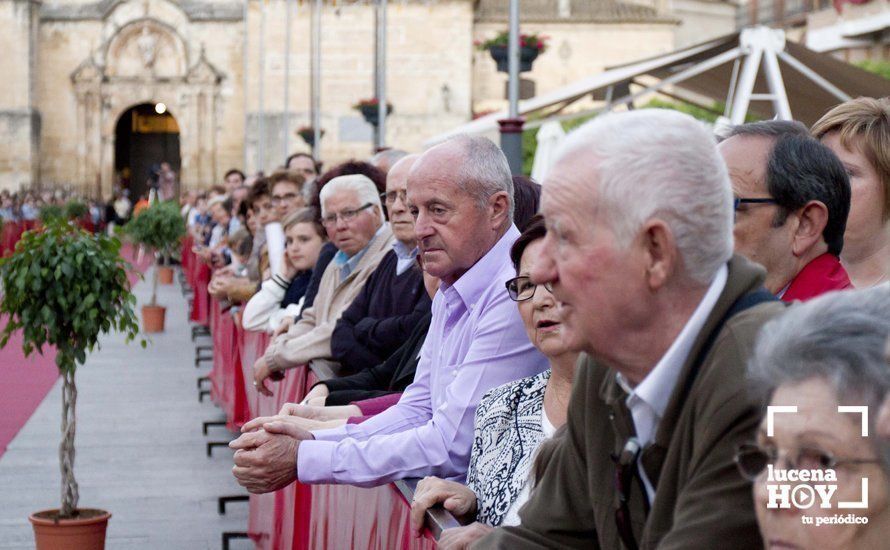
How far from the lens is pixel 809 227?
403cm

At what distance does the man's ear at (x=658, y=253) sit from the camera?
2531 millimetres

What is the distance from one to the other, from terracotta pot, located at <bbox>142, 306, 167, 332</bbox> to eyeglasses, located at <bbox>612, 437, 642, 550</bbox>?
764 inches

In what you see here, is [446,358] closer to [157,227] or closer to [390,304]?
[390,304]

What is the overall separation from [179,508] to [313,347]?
2.61m

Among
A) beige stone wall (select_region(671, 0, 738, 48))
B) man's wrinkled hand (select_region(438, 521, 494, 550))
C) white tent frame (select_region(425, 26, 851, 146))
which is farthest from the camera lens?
beige stone wall (select_region(671, 0, 738, 48))

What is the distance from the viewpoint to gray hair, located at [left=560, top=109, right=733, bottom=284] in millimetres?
2533

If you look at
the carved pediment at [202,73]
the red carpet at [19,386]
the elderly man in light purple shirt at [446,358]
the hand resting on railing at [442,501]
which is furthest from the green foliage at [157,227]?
the carved pediment at [202,73]

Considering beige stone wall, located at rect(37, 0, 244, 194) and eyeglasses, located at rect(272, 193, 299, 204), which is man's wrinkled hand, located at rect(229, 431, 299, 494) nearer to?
eyeglasses, located at rect(272, 193, 299, 204)

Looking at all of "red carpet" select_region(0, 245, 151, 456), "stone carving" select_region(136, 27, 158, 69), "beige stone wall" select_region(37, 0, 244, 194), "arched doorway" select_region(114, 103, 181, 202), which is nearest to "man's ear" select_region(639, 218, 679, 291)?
"red carpet" select_region(0, 245, 151, 456)

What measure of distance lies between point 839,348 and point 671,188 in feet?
1.86

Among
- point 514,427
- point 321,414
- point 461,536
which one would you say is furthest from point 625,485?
point 321,414

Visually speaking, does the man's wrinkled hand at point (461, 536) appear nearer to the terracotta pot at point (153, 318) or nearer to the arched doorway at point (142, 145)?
the terracotta pot at point (153, 318)

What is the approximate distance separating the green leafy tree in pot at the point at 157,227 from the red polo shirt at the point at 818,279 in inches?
826

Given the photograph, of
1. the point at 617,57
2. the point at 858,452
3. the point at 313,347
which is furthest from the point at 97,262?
the point at 617,57
